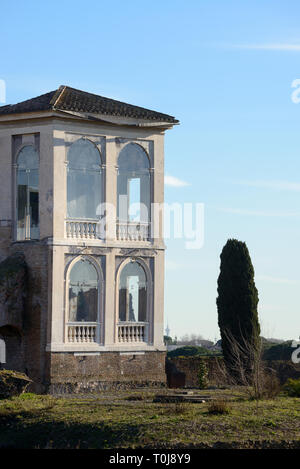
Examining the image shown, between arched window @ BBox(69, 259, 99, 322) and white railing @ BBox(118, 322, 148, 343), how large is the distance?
1132mm

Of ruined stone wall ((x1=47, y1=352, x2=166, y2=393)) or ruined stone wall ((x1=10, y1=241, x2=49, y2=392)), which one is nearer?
ruined stone wall ((x1=47, y1=352, x2=166, y2=393))

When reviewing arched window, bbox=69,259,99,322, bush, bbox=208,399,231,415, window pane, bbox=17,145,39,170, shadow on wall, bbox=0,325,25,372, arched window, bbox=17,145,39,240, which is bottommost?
bush, bbox=208,399,231,415

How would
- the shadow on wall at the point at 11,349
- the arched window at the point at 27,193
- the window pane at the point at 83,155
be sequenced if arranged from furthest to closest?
the arched window at the point at 27,193 < the window pane at the point at 83,155 < the shadow on wall at the point at 11,349

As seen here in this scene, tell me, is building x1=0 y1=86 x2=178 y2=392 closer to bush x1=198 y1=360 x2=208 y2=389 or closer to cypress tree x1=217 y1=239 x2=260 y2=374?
bush x1=198 y1=360 x2=208 y2=389

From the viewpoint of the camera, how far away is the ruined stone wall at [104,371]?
115 feet

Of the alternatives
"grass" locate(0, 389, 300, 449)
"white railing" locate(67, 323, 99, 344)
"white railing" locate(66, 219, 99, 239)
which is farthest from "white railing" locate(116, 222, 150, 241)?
"grass" locate(0, 389, 300, 449)

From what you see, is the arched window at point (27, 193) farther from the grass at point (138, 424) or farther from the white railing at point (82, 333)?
the grass at point (138, 424)

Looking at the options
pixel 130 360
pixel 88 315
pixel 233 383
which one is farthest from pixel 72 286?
pixel 233 383

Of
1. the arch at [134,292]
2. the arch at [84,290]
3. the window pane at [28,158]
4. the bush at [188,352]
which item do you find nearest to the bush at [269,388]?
the arch at [134,292]

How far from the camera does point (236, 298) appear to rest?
4141 cm

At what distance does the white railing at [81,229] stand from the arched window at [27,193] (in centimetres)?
134

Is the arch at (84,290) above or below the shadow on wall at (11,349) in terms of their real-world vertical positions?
above

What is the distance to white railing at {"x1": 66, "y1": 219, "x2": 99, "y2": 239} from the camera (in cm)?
3603

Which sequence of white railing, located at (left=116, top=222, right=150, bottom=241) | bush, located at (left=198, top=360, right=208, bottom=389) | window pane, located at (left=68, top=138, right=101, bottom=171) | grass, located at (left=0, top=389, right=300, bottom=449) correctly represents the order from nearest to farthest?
grass, located at (left=0, top=389, right=300, bottom=449) → window pane, located at (left=68, top=138, right=101, bottom=171) → white railing, located at (left=116, top=222, right=150, bottom=241) → bush, located at (left=198, top=360, right=208, bottom=389)
